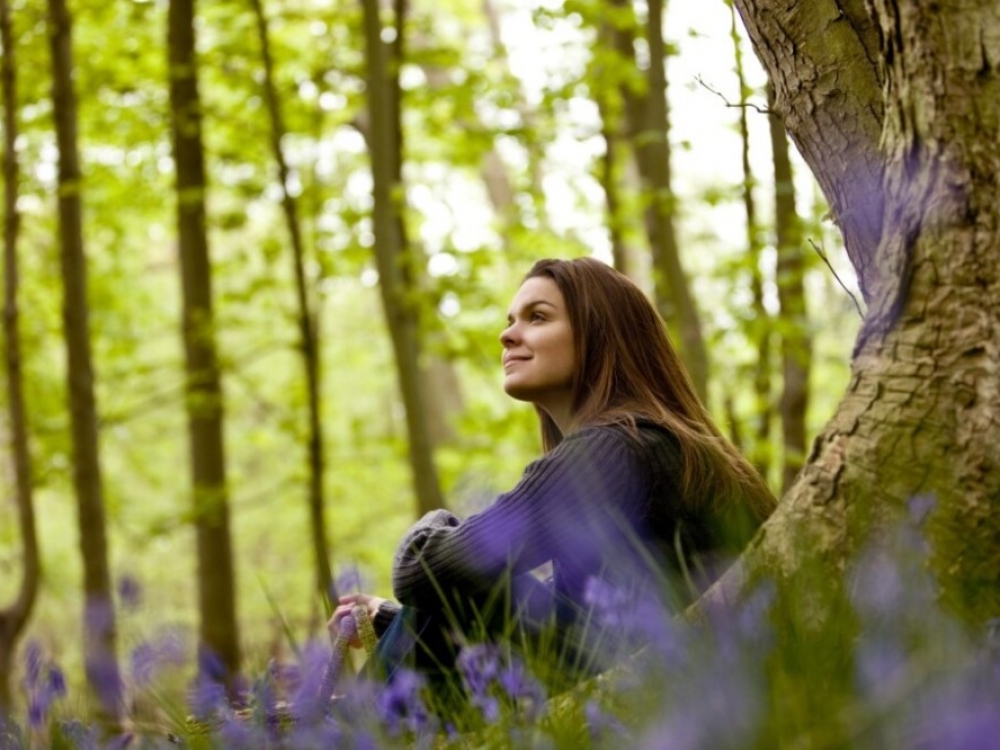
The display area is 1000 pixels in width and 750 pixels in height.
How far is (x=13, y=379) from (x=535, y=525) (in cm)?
639

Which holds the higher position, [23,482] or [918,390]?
[918,390]

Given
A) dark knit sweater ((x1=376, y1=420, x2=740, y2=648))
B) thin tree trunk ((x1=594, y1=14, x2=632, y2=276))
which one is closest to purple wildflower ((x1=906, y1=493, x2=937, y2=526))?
dark knit sweater ((x1=376, y1=420, x2=740, y2=648))

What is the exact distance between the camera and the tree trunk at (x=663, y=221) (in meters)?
7.28

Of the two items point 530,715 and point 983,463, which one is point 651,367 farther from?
point 530,715

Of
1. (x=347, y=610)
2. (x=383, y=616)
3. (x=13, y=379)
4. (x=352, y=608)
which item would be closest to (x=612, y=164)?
(x=13, y=379)

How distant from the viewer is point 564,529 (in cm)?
291

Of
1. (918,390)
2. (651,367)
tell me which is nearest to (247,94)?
(651,367)

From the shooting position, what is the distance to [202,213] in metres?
9.87

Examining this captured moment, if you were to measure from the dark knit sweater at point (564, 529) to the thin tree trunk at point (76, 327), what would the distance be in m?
5.80

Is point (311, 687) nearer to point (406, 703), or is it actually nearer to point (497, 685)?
point (406, 703)

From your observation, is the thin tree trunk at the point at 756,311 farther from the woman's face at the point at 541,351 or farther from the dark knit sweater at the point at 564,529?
the dark knit sweater at the point at 564,529

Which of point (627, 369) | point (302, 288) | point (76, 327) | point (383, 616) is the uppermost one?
point (302, 288)

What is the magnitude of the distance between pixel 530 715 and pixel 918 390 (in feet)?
2.70

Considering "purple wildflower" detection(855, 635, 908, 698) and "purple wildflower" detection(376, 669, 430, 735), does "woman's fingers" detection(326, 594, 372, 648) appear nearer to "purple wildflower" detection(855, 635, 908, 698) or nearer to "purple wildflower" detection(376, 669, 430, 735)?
"purple wildflower" detection(376, 669, 430, 735)
